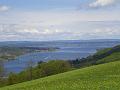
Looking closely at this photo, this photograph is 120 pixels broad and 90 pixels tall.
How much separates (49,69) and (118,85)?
274 ft

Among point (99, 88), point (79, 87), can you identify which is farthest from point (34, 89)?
point (99, 88)

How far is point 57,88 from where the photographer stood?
2772cm

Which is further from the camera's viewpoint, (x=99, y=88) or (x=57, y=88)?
(x=57, y=88)

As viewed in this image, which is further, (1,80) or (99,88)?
(1,80)

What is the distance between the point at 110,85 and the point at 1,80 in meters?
86.0

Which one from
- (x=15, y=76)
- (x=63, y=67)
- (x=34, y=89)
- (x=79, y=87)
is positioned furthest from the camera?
(x=63, y=67)

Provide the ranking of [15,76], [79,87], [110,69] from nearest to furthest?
[79,87]
[110,69]
[15,76]

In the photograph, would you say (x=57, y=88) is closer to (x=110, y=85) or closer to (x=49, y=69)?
(x=110, y=85)

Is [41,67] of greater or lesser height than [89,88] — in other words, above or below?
below

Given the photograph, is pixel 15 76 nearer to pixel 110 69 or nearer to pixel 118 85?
pixel 110 69

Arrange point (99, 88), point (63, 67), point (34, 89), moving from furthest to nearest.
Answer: point (63, 67)
point (34, 89)
point (99, 88)

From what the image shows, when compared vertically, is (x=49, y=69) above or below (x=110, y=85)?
below

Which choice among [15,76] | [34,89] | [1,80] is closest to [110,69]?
[34,89]

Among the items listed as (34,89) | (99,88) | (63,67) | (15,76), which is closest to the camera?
(99,88)
